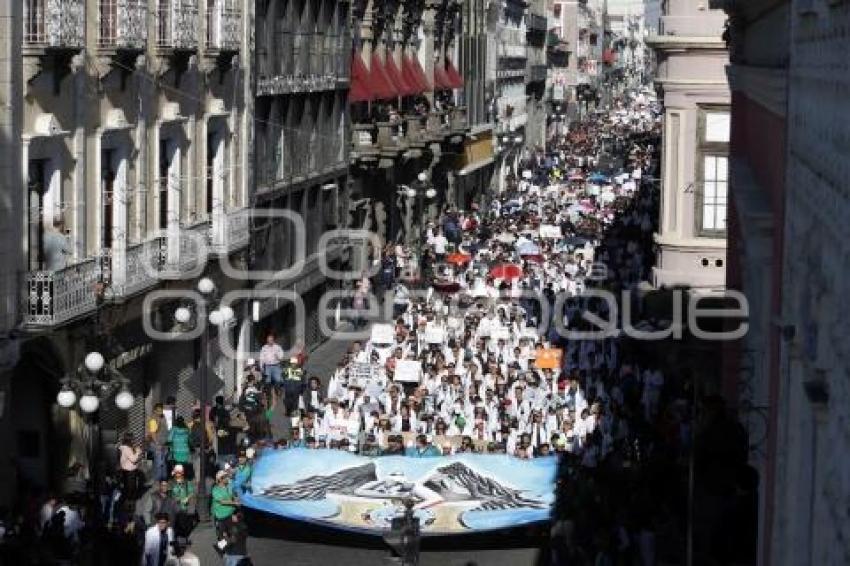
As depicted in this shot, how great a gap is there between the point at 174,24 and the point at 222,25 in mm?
3680

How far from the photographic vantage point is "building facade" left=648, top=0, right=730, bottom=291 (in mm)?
40094

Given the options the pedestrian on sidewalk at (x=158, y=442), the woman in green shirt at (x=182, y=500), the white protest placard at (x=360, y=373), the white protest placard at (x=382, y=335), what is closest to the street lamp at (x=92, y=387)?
the woman in green shirt at (x=182, y=500)

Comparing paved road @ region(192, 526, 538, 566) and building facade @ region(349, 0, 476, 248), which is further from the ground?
building facade @ region(349, 0, 476, 248)

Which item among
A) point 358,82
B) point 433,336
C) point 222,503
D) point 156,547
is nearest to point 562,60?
point 358,82

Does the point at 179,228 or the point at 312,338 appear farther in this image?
the point at 312,338

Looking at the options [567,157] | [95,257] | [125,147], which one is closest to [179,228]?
[125,147]

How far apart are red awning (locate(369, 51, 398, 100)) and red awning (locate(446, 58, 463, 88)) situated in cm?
1325

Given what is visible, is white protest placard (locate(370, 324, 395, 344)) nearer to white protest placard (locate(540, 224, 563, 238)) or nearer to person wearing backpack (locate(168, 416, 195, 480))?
person wearing backpack (locate(168, 416, 195, 480))

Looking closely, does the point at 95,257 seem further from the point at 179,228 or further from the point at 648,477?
the point at 648,477

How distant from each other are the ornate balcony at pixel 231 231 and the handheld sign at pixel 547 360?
6.17 metres

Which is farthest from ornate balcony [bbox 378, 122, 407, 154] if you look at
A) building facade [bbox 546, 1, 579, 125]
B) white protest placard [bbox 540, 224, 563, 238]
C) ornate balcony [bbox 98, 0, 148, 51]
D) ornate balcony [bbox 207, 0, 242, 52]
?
building facade [bbox 546, 1, 579, 125]

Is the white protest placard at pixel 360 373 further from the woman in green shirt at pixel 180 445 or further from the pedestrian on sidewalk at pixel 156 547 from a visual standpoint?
the pedestrian on sidewalk at pixel 156 547

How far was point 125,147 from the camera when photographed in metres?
32.0

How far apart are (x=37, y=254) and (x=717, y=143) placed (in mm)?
16919
